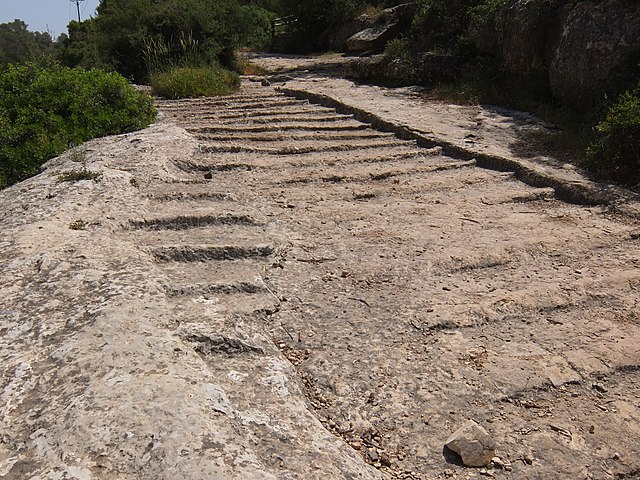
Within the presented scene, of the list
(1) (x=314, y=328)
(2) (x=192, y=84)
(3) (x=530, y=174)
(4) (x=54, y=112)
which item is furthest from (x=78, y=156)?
(2) (x=192, y=84)

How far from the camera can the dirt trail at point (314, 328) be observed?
1924mm

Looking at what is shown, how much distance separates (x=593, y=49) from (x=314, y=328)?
17.5ft

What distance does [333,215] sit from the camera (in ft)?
14.0

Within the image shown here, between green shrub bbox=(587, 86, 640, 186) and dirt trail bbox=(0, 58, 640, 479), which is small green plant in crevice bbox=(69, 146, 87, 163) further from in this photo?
green shrub bbox=(587, 86, 640, 186)

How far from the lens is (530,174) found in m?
5.01

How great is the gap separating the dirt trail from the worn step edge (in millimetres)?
147

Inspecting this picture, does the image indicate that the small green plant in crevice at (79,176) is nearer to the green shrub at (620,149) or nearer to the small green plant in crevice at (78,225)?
the small green plant in crevice at (78,225)

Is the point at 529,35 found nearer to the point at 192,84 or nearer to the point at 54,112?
the point at 192,84

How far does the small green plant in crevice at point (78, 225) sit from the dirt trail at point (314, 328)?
2.5 inches

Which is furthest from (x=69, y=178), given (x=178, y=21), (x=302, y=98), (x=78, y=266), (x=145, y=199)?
(x=178, y=21)

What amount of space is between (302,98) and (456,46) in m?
3.00

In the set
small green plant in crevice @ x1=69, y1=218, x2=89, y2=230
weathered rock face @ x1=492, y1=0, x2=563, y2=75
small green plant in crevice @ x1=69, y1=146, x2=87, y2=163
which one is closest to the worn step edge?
weathered rock face @ x1=492, y1=0, x2=563, y2=75

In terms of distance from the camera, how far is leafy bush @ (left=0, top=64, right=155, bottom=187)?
5625mm

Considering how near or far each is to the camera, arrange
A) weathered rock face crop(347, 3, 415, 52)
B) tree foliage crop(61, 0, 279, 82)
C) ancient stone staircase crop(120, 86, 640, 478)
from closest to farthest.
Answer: ancient stone staircase crop(120, 86, 640, 478) → tree foliage crop(61, 0, 279, 82) → weathered rock face crop(347, 3, 415, 52)
